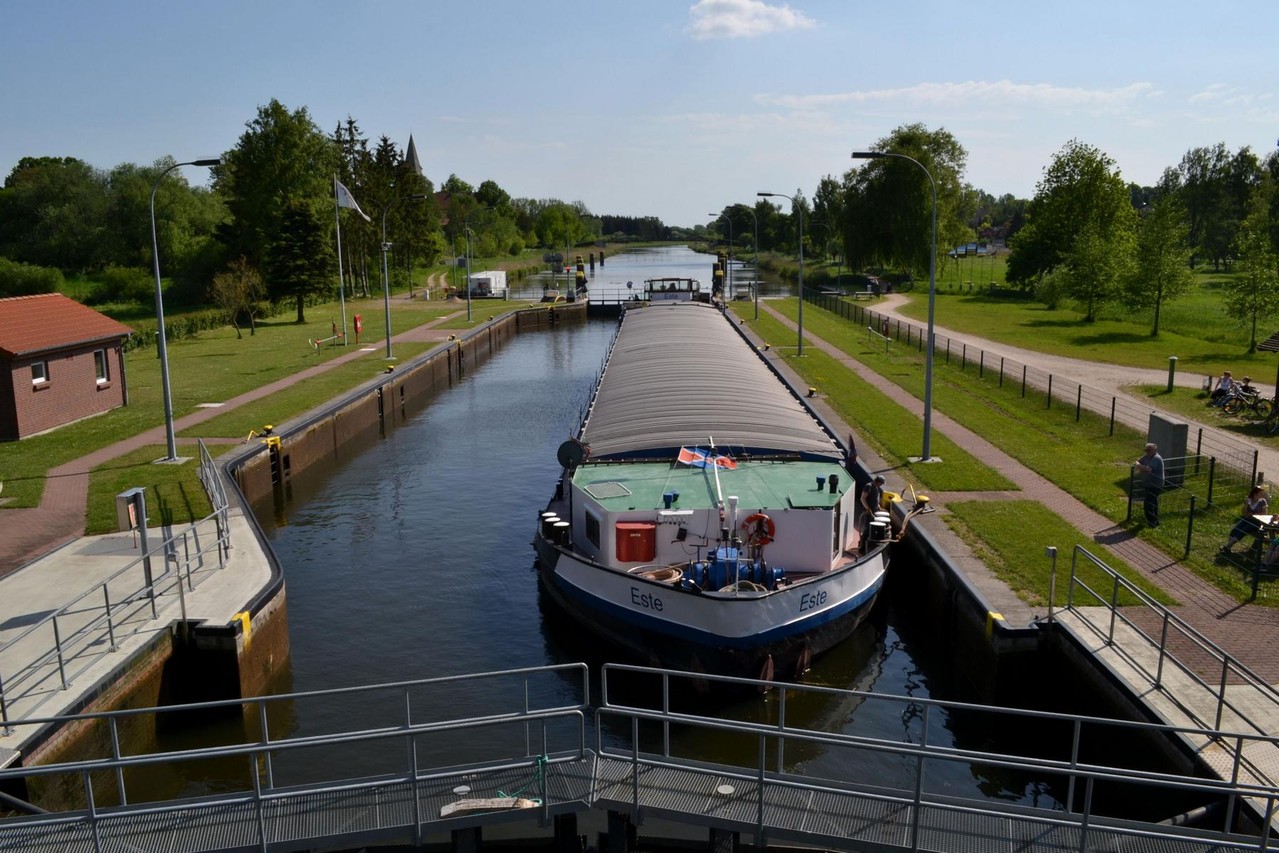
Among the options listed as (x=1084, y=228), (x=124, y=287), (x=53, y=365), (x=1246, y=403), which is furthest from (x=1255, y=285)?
(x=124, y=287)

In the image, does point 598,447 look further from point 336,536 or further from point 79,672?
point 79,672

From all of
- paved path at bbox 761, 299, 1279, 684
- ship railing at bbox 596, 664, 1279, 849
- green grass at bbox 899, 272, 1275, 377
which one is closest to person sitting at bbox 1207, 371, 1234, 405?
green grass at bbox 899, 272, 1275, 377

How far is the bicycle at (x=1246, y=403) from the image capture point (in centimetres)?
3047

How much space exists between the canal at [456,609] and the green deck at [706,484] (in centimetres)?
283

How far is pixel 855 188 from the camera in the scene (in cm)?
8662

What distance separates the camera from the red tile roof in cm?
2945

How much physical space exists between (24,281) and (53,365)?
2007 inches

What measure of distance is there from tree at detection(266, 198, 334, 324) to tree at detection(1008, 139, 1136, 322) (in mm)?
46063

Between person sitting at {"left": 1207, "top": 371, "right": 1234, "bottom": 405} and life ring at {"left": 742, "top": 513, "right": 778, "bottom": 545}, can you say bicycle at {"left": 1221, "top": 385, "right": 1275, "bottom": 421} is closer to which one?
person sitting at {"left": 1207, "top": 371, "right": 1234, "bottom": 405}

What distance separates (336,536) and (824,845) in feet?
58.7

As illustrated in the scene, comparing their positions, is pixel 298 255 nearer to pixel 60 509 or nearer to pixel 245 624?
pixel 60 509

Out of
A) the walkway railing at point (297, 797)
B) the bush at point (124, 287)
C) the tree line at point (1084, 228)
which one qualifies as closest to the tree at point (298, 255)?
the bush at point (124, 287)

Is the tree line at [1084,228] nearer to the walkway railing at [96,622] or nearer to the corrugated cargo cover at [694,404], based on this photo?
the corrugated cargo cover at [694,404]

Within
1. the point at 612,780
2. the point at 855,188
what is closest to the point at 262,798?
the point at 612,780
